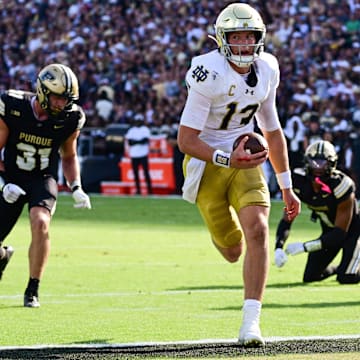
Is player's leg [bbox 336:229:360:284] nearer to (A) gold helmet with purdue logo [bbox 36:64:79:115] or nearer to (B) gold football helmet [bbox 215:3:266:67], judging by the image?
(A) gold helmet with purdue logo [bbox 36:64:79:115]

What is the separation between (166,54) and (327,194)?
1530 centimetres

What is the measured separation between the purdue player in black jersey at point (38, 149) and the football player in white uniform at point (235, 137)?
56.0 inches

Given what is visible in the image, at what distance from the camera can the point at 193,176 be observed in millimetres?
5980

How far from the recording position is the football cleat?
5251mm

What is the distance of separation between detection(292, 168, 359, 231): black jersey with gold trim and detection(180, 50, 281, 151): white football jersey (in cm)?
247

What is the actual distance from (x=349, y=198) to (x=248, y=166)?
10.2ft

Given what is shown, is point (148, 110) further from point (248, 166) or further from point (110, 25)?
point (248, 166)

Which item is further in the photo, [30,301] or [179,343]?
[30,301]

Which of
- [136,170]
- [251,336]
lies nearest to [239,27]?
[251,336]

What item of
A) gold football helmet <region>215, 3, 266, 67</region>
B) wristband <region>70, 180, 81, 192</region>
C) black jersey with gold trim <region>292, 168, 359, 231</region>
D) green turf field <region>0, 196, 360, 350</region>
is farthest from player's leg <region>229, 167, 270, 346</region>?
black jersey with gold trim <region>292, 168, 359, 231</region>

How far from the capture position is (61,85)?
7.03m

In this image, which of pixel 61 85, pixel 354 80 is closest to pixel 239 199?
pixel 61 85

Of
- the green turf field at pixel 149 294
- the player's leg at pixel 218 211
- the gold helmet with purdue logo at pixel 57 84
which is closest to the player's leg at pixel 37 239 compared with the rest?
the green turf field at pixel 149 294

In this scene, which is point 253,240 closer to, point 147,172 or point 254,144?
point 254,144
